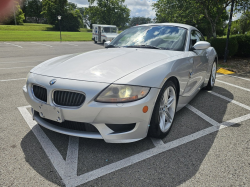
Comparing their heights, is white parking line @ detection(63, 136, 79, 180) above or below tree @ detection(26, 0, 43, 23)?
below

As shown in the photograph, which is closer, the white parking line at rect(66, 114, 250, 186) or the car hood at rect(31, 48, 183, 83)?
the white parking line at rect(66, 114, 250, 186)

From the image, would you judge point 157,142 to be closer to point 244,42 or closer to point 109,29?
point 244,42

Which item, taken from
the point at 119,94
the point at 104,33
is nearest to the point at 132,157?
the point at 119,94

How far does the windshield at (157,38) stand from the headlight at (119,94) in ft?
4.77

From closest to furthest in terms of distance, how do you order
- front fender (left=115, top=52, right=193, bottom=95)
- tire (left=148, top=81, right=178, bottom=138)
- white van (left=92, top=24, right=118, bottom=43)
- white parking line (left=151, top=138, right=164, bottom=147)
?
front fender (left=115, top=52, right=193, bottom=95) → tire (left=148, top=81, right=178, bottom=138) → white parking line (left=151, top=138, right=164, bottom=147) → white van (left=92, top=24, right=118, bottom=43)

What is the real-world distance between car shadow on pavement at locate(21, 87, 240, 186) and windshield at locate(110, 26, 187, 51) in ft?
4.26

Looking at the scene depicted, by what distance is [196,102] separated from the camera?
430cm

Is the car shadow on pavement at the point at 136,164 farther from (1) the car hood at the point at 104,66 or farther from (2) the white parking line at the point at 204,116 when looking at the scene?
(1) the car hood at the point at 104,66

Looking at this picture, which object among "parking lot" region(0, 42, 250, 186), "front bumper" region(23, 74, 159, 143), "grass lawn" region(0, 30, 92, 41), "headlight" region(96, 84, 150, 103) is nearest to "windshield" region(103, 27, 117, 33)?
"grass lawn" region(0, 30, 92, 41)

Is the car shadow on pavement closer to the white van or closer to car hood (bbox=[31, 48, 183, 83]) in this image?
car hood (bbox=[31, 48, 183, 83])

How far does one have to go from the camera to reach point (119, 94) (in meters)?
2.15

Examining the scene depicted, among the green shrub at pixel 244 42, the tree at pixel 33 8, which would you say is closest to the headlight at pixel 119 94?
the green shrub at pixel 244 42

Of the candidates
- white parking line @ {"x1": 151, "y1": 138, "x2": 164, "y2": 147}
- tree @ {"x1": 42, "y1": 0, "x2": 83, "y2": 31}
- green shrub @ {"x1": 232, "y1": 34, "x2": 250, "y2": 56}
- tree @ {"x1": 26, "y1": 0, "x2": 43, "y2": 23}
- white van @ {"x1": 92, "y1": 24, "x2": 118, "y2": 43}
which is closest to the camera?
white parking line @ {"x1": 151, "y1": 138, "x2": 164, "y2": 147}

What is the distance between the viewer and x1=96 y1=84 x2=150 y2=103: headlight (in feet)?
6.99
